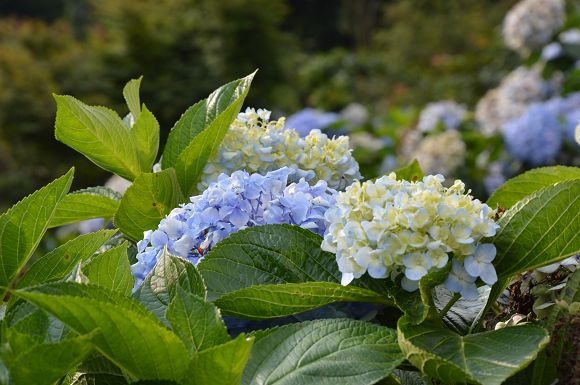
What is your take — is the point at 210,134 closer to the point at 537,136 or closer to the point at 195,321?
the point at 195,321

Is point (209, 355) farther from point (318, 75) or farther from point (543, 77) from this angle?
point (318, 75)

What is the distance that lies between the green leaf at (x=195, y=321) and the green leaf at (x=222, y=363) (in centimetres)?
4

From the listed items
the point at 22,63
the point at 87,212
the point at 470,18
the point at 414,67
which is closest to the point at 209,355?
the point at 87,212

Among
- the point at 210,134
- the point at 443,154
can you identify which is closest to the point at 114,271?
the point at 210,134

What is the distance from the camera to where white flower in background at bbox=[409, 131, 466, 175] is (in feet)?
14.0

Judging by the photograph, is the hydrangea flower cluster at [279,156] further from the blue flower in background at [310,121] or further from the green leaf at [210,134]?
the blue flower in background at [310,121]

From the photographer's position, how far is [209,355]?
69cm

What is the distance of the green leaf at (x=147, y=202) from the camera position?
1.05m

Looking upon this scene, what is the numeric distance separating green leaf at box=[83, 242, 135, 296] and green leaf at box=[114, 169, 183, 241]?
0.19 m

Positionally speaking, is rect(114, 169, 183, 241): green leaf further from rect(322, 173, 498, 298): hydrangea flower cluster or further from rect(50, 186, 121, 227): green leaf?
rect(322, 173, 498, 298): hydrangea flower cluster

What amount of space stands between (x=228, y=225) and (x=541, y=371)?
38 cm

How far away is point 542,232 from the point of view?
0.84 meters

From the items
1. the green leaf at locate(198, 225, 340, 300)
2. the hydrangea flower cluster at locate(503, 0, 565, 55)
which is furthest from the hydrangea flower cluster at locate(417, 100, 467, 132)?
A: the green leaf at locate(198, 225, 340, 300)

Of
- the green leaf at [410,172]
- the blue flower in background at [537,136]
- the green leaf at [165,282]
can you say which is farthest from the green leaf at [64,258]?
the blue flower in background at [537,136]
